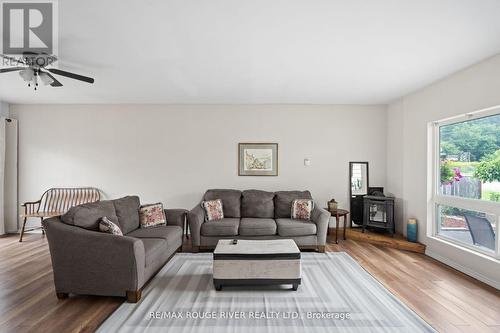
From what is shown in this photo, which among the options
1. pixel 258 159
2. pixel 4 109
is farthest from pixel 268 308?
pixel 4 109

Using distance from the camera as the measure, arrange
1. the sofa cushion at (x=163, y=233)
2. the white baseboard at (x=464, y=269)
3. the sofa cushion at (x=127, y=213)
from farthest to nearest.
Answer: the sofa cushion at (x=127, y=213), the sofa cushion at (x=163, y=233), the white baseboard at (x=464, y=269)

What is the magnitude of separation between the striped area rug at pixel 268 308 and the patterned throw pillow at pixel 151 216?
99 centimetres

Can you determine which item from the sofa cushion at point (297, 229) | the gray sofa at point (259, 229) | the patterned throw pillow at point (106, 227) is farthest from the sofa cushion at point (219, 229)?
the patterned throw pillow at point (106, 227)

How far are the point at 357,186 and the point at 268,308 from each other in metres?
3.62

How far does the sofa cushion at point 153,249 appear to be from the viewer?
2.88 meters

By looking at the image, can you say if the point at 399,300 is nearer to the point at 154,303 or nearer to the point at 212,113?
the point at 154,303

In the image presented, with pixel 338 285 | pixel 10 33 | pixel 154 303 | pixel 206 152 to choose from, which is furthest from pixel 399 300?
pixel 10 33

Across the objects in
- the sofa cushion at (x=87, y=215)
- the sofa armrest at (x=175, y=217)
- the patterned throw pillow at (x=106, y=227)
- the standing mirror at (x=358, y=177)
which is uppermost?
the standing mirror at (x=358, y=177)

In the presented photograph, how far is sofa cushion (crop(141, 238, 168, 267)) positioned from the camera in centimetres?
288

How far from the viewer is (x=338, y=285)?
300 centimetres

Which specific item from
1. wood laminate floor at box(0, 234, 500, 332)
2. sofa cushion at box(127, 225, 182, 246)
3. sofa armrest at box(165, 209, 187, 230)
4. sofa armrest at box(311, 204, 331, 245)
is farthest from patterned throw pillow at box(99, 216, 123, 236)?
sofa armrest at box(311, 204, 331, 245)

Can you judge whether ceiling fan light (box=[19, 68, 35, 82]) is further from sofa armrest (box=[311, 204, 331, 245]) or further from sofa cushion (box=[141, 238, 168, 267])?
sofa armrest (box=[311, 204, 331, 245])

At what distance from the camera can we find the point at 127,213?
379 cm

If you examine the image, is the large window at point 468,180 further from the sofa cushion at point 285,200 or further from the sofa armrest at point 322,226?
the sofa cushion at point 285,200
